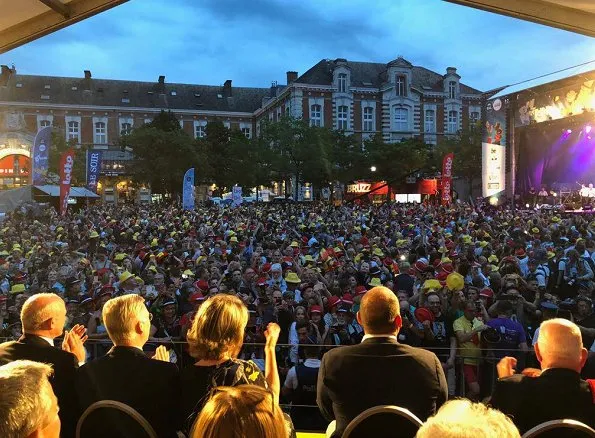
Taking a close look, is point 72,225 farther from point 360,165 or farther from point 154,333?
point 360,165

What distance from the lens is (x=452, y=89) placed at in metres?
63.7

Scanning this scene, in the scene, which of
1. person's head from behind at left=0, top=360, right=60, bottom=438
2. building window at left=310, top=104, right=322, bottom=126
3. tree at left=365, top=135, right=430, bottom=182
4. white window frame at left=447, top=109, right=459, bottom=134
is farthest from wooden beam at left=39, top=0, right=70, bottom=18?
white window frame at left=447, top=109, right=459, bottom=134

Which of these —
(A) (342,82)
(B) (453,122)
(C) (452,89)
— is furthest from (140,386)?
(C) (452,89)

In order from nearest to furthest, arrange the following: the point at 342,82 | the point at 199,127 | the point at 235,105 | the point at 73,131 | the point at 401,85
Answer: the point at 342,82, the point at 401,85, the point at 73,131, the point at 199,127, the point at 235,105

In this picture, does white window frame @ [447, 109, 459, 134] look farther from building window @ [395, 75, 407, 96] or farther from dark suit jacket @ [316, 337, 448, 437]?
dark suit jacket @ [316, 337, 448, 437]

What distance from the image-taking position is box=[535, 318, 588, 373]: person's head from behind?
8.52 ft

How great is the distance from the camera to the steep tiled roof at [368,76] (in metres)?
59.4

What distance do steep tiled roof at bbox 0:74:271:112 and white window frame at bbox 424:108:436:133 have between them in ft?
83.8

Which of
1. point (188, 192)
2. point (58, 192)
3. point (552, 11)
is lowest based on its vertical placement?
point (552, 11)

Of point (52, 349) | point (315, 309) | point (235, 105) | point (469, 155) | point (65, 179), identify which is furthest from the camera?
point (235, 105)

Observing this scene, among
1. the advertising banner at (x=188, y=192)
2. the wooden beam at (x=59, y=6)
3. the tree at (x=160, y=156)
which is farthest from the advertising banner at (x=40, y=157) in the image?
the tree at (x=160, y=156)

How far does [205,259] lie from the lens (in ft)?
37.0

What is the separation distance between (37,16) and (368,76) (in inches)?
2405

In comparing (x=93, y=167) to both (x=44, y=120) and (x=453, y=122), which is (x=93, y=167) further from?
(x=453, y=122)
